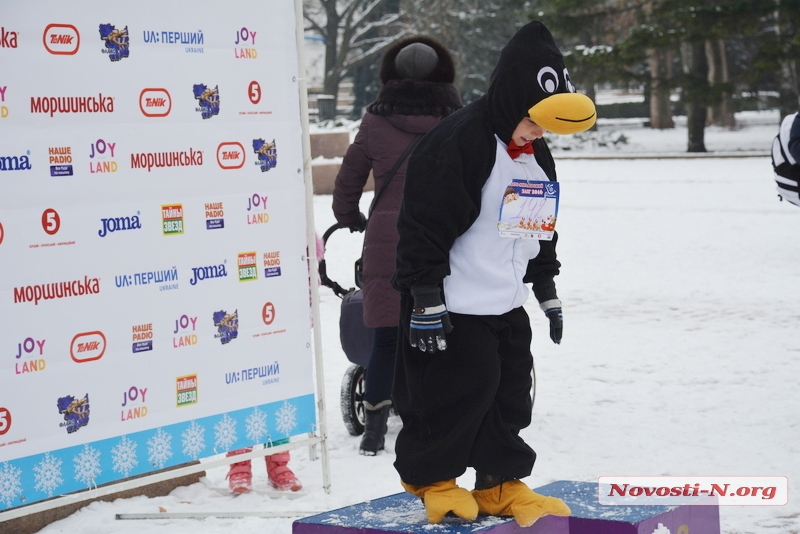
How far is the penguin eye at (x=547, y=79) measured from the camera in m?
3.43

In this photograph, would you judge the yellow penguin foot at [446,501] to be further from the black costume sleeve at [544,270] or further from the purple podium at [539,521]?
the black costume sleeve at [544,270]

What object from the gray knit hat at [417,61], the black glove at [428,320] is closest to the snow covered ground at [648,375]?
the black glove at [428,320]

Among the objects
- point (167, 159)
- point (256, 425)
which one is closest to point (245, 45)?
point (167, 159)

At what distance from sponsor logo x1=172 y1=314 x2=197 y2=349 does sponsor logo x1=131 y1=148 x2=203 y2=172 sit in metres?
0.60

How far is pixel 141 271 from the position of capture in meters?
4.14

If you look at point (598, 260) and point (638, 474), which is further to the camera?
point (598, 260)

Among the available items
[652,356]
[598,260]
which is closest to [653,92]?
[598,260]

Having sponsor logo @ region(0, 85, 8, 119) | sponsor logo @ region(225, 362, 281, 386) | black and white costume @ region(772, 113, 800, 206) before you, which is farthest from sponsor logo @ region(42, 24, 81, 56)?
black and white costume @ region(772, 113, 800, 206)

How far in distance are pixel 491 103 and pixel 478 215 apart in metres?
0.36

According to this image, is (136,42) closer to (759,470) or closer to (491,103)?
(491,103)

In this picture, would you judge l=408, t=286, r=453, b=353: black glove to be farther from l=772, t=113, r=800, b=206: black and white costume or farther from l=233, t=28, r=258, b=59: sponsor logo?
l=772, t=113, r=800, b=206: black and white costume

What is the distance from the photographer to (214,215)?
436 cm

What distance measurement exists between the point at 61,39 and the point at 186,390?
4.69 ft

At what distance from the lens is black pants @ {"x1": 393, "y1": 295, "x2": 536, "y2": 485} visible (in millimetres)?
3463
